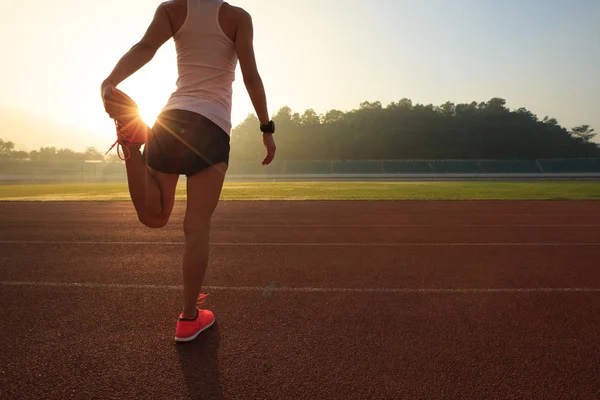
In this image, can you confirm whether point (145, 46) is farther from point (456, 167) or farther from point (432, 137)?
point (432, 137)

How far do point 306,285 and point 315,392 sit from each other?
74.6 inches

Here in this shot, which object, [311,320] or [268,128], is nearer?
[268,128]

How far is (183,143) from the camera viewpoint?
2359 mm

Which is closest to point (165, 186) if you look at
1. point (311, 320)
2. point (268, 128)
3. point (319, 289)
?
point (268, 128)

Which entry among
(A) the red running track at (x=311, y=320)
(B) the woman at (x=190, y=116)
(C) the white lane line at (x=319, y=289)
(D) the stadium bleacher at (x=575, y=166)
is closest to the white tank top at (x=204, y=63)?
(B) the woman at (x=190, y=116)

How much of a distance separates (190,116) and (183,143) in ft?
0.55

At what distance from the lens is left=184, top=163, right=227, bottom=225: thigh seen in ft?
8.02

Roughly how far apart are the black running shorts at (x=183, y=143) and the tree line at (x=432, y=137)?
87.8 metres

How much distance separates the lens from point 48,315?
9.82 feet

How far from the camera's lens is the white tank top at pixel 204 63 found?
93.8 inches

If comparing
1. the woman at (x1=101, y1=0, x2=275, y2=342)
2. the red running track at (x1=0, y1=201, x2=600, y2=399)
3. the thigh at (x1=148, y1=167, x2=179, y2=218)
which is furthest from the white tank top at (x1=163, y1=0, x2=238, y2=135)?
the red running track at (x1=0, y1=201, x2=600, y2=399)

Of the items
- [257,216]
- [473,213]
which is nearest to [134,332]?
[257,216]

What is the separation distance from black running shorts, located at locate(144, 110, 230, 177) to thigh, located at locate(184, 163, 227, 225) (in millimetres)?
A: 43

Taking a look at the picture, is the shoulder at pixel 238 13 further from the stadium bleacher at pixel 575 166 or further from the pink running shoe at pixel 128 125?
the stadium bleacher at pixel 575 166
